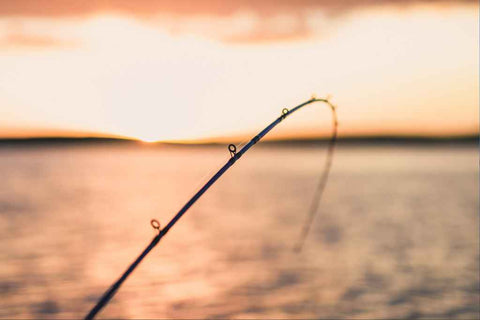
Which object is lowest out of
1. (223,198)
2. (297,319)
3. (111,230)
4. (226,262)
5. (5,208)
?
(297,319)

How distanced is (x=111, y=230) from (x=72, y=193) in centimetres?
2925

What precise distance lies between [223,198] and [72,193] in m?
14.0

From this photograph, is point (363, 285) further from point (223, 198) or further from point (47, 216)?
point (223, 198)

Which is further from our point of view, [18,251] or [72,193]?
[72,193]

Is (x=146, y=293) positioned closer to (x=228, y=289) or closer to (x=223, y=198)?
(x=228, y=289)

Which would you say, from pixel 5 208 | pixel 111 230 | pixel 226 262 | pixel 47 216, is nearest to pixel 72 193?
pixel 5 208

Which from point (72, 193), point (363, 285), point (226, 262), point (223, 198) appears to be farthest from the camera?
point (72, 193)

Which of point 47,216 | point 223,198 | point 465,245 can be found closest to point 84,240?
point 47,216

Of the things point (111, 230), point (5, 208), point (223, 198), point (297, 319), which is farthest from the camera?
point (223, 198)

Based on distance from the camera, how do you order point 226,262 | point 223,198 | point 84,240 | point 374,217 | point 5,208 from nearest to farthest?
point 226,262 → point 84,240 → point 374,217 → point 5,208 → point 223,198

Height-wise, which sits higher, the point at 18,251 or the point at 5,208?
the point at 5,208

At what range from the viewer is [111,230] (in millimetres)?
29312

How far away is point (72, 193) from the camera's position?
188ft

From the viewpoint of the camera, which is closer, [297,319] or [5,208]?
[297,319]
